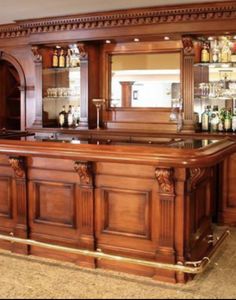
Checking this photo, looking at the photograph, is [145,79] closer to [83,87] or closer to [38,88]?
[83,87]

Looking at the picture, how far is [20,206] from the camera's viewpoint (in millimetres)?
3896

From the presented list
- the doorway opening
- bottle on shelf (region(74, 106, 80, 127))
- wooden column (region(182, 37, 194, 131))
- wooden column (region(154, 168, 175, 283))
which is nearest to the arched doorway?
the doorway opening

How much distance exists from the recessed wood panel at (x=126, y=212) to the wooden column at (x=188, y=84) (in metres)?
2.06

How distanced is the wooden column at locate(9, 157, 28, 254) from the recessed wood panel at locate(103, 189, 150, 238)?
761 millimetres

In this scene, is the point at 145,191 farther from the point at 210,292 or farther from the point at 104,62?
the point at 104,62

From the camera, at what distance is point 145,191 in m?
3.37

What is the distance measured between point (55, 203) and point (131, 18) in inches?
106

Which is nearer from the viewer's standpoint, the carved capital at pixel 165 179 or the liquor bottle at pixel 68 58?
the carved capital at pixel 165 179

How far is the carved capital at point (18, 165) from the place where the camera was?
375cm

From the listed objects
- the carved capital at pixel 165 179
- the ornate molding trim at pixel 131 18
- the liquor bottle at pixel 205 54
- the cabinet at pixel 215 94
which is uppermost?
the ornate molding trim at pixel 131 18

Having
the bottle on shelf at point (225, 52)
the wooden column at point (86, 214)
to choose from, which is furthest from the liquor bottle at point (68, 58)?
the wooden column at point (86, 214)

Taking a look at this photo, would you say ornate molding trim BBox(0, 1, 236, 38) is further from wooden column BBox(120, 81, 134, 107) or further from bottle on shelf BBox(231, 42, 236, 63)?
wooden column BBox(120, 81, 134, 107)

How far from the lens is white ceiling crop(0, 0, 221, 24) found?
5.01 metres

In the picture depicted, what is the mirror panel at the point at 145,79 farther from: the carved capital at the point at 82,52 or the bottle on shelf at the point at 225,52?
the bottle on shelf at the point at 225,52
